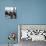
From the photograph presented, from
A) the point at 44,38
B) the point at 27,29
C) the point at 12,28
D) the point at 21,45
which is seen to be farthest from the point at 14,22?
the point at 44,38

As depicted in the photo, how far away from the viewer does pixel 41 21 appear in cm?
349

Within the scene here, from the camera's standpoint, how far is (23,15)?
349 centimetres

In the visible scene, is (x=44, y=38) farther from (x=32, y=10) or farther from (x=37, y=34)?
(x=32, y=10)

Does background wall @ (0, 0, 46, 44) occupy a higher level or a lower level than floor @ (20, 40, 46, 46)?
higher

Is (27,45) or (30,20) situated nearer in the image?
(27,45)

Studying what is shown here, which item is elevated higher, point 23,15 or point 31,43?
point 23,15

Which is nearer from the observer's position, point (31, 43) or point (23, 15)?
point (31, 43)

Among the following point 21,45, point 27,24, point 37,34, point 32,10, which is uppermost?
point 32,10

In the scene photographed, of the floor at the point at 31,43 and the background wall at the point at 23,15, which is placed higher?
the background wall at the point at 23,15

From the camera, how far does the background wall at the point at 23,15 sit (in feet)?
11.4

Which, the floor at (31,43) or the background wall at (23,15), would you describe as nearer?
the floor at (31,43)

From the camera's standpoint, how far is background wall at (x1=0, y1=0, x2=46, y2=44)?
3.47m

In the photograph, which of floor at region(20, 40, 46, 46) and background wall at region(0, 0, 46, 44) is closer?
floor at region(20, 40, 46, 46)

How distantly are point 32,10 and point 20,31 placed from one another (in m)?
0.67
